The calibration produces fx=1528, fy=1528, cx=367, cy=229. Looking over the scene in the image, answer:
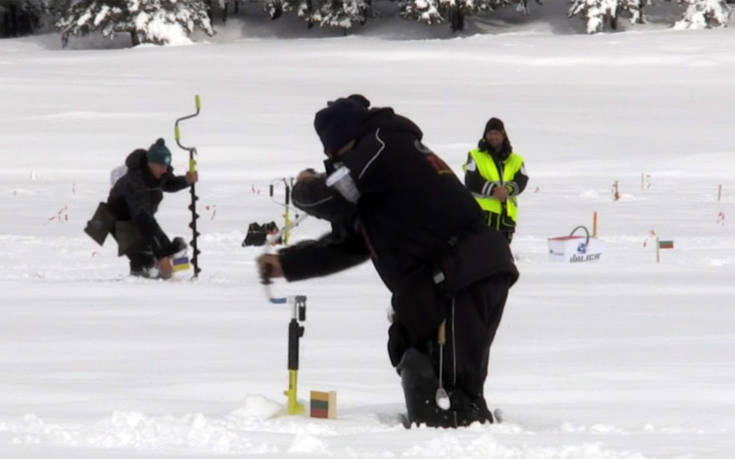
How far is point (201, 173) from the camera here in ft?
79.9

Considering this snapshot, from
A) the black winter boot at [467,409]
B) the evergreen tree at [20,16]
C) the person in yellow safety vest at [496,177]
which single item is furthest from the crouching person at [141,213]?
the evergreen tree at [20,16]

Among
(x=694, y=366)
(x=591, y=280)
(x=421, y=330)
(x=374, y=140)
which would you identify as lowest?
(x=591, y=280)

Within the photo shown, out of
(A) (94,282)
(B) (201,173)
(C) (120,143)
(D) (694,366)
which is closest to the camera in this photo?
(D) (694,366)

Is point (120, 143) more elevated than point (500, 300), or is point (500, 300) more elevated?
point (500, 300)

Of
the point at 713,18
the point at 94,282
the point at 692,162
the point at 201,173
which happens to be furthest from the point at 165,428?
the point at 713,18

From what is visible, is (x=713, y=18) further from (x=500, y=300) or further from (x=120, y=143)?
(x=500, y=300)

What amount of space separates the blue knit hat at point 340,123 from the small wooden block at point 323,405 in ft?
2.75

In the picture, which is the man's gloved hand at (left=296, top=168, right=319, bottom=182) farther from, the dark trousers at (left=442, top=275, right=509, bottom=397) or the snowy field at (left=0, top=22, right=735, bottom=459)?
the snowy field at (left=0, top=22, right=735, bottom=459)

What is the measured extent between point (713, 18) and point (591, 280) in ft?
147

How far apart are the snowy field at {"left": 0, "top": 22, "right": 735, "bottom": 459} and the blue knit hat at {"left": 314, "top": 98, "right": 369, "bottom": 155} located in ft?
3.11

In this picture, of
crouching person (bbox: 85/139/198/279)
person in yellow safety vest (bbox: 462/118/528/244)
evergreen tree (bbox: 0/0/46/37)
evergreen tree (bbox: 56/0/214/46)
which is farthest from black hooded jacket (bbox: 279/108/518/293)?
evergreen tree (bbox: 0/0/46/37)

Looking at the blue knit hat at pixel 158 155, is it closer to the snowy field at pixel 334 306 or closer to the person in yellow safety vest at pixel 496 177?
the snowy field at pixel 334 306

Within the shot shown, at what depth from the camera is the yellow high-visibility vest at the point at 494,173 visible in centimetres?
1158

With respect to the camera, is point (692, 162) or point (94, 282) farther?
point (692, 162)
